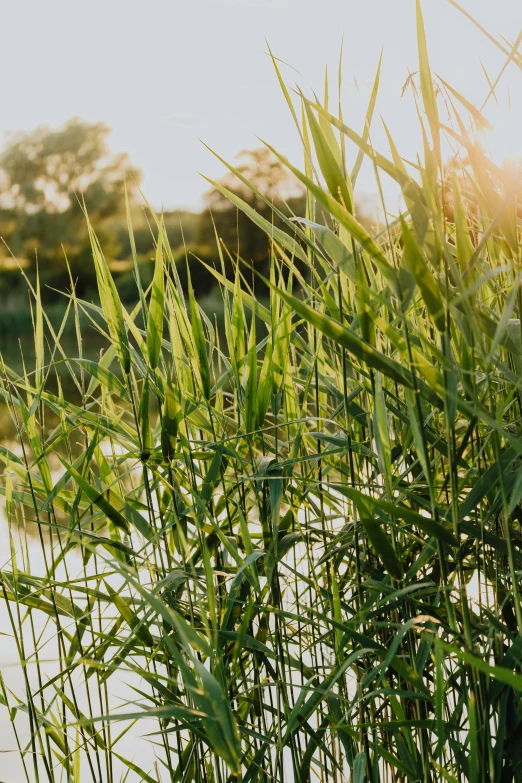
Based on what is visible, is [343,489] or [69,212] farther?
[69,212]

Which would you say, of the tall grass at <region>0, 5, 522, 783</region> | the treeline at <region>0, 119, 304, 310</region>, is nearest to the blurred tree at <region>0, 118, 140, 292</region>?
the treeline at <region>0, 119, 304, 310</region>

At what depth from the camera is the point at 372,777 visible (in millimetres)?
970

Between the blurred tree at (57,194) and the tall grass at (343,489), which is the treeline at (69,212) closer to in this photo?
the blurred tree at (57,194)

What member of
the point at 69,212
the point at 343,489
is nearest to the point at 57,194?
the point at 69,212

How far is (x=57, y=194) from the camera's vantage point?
2273 centimetres

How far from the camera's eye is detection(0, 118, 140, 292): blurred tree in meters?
21.7

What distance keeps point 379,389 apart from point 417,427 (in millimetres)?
76

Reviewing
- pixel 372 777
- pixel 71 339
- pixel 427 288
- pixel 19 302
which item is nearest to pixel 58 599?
pixel 372 777

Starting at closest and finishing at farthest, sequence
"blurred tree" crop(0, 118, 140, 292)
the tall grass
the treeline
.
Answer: the tall grass < the treeline < "blurred tree" crop(0, 118, 140, 292)

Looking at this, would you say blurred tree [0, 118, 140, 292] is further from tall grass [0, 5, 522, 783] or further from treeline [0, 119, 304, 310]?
tall grass [0, 5, 522, 783]

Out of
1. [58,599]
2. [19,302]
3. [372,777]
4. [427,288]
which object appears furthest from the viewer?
[19,302]

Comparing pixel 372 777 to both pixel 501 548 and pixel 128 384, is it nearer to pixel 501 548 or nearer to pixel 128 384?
pixel 501 548

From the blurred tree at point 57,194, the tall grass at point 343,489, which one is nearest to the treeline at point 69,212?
the blurred tree at point 57,194

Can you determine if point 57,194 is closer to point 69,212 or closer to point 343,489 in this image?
point 69,212
